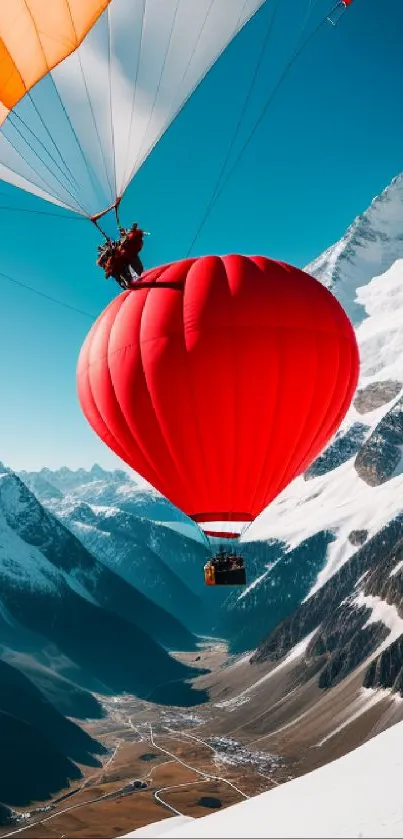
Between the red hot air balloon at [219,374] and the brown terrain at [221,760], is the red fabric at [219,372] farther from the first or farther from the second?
the brown terrain at [221,760]

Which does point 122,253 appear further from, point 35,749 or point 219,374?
point 35,749

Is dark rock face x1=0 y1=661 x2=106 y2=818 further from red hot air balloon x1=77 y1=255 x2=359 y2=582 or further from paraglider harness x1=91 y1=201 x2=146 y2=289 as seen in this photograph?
paraglider harness x1=91 y1=201 x2=146 y2=289

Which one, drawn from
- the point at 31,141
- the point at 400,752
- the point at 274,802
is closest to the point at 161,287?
the point at 31,141

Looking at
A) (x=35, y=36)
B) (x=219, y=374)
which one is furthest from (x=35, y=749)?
(x=35, y=36)

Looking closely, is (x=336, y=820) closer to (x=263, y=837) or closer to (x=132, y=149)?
(x=263, y=837)

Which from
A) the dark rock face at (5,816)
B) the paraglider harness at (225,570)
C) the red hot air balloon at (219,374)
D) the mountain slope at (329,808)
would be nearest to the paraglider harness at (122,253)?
the red hot air balloon at (219,374)

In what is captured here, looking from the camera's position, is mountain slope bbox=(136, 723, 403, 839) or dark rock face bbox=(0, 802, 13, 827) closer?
mountain slope bbox=(136, 723, 403, 839)

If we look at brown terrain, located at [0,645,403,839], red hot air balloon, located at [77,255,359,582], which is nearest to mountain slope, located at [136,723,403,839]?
red hot air balloon, located at [77,255,359,582]
